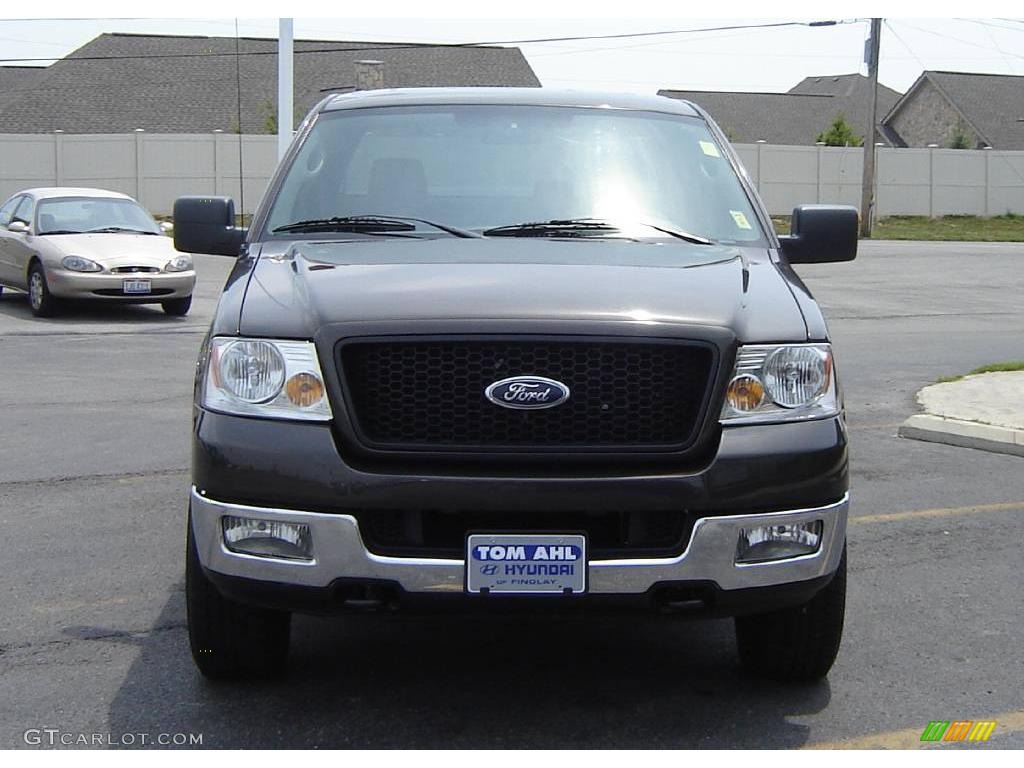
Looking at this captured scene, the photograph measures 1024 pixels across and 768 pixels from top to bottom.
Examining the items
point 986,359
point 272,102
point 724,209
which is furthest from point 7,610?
point 272,102

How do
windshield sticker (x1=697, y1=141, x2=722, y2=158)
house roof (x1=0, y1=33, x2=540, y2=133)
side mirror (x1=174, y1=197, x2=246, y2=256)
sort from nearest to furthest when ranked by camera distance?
windshield sticker (x1=697, y1=141, x2=722, y2=158), side mirror (x1=174, y1=197, x2=246, y2=256), house roof (x1=0, y1=33, x2=540, y2=133)

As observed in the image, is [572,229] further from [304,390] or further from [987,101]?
[987,101]

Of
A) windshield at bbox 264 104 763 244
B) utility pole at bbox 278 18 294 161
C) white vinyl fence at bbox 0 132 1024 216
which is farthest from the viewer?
white vinyl fence at bbox 0 132 1024 216

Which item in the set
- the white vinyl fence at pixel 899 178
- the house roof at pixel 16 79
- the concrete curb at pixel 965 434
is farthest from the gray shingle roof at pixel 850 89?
the concrete curb at pixel 965 434

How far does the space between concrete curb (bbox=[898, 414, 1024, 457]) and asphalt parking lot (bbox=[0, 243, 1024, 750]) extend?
484 millimetres

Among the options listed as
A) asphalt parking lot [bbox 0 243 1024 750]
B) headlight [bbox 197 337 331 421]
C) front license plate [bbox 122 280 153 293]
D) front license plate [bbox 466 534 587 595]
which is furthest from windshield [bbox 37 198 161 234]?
front license plate [bbox 466 534 587 595]

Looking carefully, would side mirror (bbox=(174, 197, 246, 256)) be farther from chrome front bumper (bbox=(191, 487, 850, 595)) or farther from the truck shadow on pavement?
chrome front bumper (bbox=(191, 487, 850, 595))

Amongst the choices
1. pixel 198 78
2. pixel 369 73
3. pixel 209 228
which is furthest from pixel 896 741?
pixel 198 78

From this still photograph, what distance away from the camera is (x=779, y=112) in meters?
70.8

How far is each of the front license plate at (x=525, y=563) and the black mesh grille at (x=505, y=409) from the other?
26 cm

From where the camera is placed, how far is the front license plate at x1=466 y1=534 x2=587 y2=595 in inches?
152

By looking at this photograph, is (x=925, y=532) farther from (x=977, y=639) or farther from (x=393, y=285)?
(x=393, y=285)

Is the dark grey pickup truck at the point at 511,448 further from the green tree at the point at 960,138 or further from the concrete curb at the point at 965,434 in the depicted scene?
the green tree at the point at 960,138

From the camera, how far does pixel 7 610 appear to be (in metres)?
5.38
